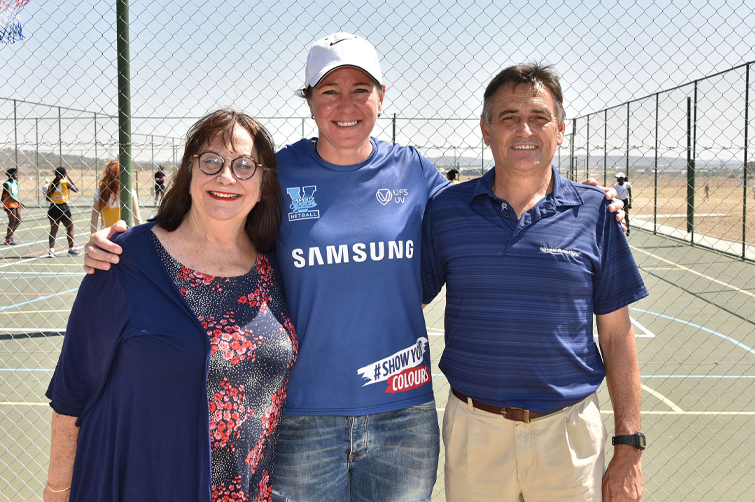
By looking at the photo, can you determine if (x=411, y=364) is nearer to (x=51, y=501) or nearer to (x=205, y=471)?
(x=205, y=471)

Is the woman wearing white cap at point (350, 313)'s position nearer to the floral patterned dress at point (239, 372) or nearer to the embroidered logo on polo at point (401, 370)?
the embroidered logo on polo at point (401, 370)

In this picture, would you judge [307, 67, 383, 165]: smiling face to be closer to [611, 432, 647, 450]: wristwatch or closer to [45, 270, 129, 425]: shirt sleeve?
[45, 270, 129, 425]: shirt sleeve

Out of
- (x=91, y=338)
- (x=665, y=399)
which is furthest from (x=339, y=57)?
(x=665, y=399)

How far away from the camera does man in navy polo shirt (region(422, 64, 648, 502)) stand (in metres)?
2.18

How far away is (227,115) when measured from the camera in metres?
2.04

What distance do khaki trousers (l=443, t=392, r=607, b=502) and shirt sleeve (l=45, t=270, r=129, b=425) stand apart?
1360 millimetres

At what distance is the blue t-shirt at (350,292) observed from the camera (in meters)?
2.20

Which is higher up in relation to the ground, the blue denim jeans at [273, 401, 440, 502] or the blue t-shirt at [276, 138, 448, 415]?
the blue t-shirt at [276, 138, 448, 415]

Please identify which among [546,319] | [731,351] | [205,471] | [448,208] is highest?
[448,208]

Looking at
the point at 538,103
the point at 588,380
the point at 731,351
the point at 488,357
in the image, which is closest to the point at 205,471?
the point at 488,357

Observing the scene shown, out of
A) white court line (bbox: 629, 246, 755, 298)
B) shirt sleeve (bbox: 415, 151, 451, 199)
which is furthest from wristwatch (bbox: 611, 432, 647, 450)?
white court line (bbox: 629, 246, 755, 298)

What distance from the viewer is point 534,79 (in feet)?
7.64

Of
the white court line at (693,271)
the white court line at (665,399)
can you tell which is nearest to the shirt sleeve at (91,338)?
the white court line at (665,399)

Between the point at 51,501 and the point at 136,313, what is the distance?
0.80 metres
